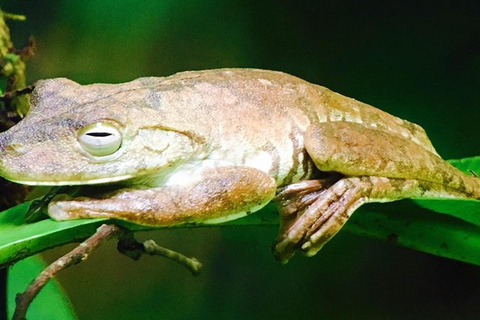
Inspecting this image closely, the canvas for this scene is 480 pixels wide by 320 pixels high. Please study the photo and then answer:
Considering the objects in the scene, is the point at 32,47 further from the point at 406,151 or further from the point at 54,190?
the point at 406,151

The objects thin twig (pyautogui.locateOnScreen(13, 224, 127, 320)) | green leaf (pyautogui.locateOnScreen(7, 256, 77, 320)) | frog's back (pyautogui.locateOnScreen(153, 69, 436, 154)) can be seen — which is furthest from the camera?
green leaf (pyautogui.locateOnScreen(7, 256, 77, 320))

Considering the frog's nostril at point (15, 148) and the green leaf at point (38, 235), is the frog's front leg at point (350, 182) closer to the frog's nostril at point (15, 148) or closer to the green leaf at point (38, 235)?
the green leaf at point (38, 235)

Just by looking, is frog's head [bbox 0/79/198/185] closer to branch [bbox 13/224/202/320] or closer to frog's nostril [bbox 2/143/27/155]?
frog's nostril [bbox 2/143/27/155]

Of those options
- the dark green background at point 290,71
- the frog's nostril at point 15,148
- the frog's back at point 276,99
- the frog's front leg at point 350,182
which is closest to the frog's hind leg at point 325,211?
the frog's front leg at point 350,182

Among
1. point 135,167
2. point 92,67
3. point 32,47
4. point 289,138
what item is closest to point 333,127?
point 289,138

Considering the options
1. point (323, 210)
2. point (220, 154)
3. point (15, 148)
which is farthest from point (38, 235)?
A: point (323, 210)

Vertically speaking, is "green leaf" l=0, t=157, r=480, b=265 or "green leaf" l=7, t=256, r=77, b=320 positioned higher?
"green leaf" l=0, t=157, r=480, b=265

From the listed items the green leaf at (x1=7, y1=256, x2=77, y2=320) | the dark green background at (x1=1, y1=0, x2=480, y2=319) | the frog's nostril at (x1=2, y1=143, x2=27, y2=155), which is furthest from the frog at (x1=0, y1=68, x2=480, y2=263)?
the dark green background at (x1=1, y1=0, x2=480, y2=319)
